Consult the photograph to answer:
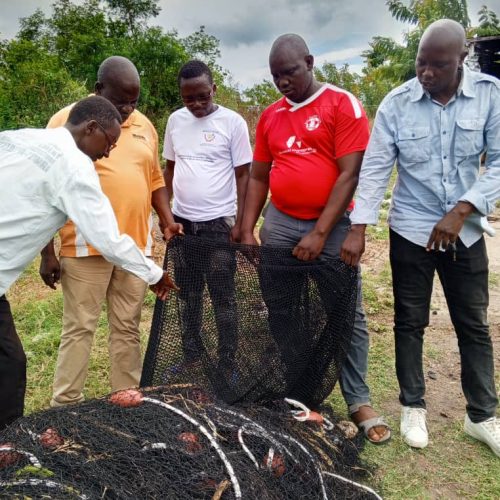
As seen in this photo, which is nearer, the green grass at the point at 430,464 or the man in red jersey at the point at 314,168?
the green grass at the point at 430,464

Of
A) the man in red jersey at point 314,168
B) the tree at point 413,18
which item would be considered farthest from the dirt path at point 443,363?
the tree at point 413,18

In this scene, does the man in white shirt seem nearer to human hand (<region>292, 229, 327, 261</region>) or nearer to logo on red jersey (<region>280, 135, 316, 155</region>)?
human hand (<region>292, 229, 327, 261</region>)

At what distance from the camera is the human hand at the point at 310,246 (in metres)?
2.78

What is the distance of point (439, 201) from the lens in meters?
2.68

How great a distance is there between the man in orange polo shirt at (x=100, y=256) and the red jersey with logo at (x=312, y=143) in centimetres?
73

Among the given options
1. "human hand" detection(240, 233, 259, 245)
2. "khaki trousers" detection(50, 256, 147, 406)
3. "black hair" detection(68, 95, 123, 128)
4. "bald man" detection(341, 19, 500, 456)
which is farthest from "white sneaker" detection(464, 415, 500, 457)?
"black hair" detection(68, 95, 123, 128)

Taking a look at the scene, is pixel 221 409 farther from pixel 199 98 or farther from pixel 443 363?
pixel 443 363

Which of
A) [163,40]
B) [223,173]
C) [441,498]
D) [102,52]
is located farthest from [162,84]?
[441,498]

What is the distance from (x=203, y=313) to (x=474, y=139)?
1584mm

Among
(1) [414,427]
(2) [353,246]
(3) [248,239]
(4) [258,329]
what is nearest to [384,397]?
(1) [414,427]

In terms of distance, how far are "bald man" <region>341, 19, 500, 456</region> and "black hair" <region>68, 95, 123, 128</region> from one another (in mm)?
1247

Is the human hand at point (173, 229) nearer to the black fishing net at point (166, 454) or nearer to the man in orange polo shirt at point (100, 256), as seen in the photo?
the man in orange polo shirt at point (100, 256)

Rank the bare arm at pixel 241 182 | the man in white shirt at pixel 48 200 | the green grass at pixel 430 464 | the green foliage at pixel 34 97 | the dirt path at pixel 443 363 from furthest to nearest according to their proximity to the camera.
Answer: the green foliage at pixel 34 97
the bare arm at pixel 241 182
the dirt path at pixel 443 363
the green grass at pixel 430 464
the man in white shirt at pixel 48 200

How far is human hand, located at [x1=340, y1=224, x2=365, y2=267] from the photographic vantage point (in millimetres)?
2721
